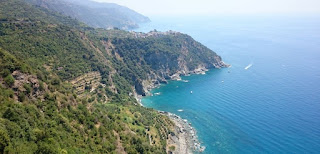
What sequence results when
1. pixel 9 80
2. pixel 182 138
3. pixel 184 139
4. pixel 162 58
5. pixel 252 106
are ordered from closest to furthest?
pixel 9 80, pixel 184 139, pixel 182 138, pixel 252 106, pixel 162 58

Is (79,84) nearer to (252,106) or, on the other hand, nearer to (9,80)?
(9,80)

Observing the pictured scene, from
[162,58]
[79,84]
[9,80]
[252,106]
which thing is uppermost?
[9,80]

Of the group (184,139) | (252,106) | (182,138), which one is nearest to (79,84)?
(182,138)

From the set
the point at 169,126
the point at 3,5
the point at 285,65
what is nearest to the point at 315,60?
the point at 285,65

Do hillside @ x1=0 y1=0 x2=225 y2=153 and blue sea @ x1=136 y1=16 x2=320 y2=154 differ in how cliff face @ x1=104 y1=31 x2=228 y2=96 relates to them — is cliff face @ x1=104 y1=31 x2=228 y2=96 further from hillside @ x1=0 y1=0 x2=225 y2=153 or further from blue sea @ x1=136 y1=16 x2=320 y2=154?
blue sea @ x1=136 y1=16 x2=320 y2=154

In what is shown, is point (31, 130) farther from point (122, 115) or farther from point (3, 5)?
point (3, 5)

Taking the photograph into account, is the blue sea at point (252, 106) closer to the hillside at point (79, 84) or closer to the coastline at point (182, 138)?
the coastline at point (182, 138)

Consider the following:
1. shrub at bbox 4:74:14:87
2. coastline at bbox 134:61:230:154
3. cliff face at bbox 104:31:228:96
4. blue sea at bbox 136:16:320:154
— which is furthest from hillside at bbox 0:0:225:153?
blue sea at bbox 136:16:320:154

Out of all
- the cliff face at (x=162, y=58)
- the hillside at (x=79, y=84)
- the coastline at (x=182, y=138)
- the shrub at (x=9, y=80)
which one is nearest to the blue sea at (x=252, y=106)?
the coastline at (x=182, y=138)

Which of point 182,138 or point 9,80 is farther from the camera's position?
point 182,138
